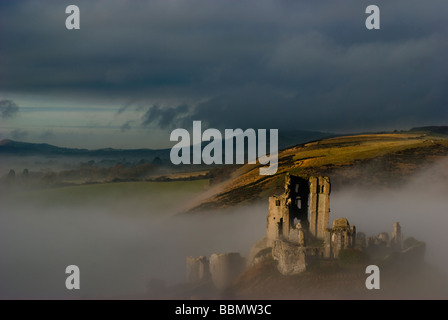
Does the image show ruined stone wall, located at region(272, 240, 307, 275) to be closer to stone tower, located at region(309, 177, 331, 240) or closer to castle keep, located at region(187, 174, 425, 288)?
castle keep, located at region(187, 174, 425, 288)

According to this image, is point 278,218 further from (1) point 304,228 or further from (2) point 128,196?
(2) point 128,196

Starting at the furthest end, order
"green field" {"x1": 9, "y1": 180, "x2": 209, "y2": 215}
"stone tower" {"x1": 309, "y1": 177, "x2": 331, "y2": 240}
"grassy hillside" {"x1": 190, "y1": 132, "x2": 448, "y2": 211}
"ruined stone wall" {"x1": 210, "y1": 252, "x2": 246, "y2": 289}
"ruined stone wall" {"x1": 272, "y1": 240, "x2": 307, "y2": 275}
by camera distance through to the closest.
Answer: "green field" {"x1": 9, "y1": 180, "x2": 209, "y2": 215}
"grassy hillside" {"x1": 190, "y1": 132, "x2": 448, "y2": 211}
"ruined stone wall" {"x1": 210, "y1": 252, "x2": 246, "y2": 289}
"stone tower" {"x1": 309, "y1": 177, "x2": 331, "y2": 240}
"ruined stone wall" {"x1": 272, "y1": 240, "x2": 307, "y2": 275}

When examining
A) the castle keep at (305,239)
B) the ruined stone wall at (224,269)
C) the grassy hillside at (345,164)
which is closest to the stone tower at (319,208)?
the castle keep at (305,239)

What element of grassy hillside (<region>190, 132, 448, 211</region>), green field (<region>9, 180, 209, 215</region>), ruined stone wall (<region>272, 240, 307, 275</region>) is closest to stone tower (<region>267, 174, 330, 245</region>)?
ruined stone wall (<region>272, 240, 307, 275</region>)

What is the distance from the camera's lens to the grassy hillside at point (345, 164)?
158 m

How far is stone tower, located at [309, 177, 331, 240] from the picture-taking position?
99.4m

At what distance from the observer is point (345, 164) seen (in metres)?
164

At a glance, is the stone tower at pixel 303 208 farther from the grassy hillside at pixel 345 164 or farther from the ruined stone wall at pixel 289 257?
the grassy hillside at pixel 345 164

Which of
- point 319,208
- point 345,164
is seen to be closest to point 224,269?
point 319,208

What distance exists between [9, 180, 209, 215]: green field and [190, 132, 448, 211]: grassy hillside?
7915 millimetres

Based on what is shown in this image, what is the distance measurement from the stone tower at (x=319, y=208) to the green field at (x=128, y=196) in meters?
73.8

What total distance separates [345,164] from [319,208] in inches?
2611

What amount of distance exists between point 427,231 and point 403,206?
18.4m

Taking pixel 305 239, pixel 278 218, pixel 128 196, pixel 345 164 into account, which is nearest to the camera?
pixel 305 239
